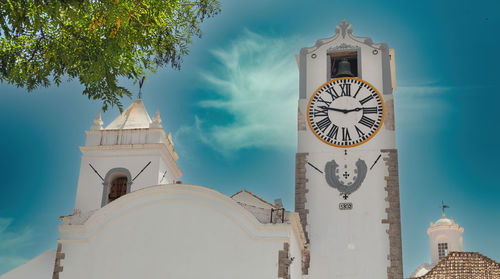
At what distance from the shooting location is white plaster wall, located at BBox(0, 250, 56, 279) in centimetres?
2461

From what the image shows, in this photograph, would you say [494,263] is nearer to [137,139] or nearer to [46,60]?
[137,139]

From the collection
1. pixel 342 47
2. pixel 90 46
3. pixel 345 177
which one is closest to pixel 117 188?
pixel 345 177

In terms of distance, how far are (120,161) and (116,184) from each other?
3.92ft

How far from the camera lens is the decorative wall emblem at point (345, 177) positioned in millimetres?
28328

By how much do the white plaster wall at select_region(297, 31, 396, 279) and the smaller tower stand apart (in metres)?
24.9

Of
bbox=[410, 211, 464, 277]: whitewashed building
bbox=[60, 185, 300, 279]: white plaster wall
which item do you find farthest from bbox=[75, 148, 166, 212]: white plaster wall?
bbox=[410, 211, 464, 277]: whitewashed building

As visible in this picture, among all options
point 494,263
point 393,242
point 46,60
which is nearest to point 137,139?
point 393,242

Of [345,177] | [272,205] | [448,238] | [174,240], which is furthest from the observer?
[448,238]

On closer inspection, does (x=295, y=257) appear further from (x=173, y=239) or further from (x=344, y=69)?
(x=344, y=69)

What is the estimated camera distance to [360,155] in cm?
2881

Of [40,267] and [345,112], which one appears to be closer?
[40,267]

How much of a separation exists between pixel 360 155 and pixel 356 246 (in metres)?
3.91

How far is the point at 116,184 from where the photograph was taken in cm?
3478

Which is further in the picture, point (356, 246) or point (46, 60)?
point (356, 246)
